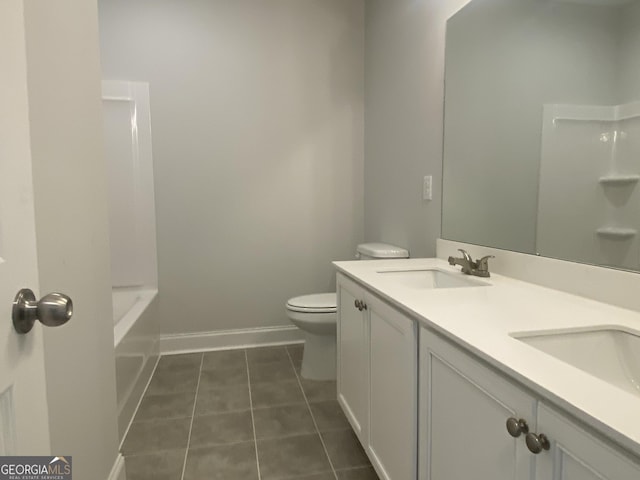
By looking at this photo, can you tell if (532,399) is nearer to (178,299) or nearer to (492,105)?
(492,105)

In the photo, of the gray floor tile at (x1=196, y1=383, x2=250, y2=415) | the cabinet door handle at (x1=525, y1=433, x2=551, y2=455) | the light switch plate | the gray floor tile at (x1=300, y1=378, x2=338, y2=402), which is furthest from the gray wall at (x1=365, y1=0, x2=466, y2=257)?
the cabinet door handle at (x1=525, y1=433, x2=551, y2=455)

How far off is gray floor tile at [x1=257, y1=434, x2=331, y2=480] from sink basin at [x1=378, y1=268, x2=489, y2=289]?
84 centimetres

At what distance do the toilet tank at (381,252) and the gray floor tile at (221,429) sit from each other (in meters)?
1.14

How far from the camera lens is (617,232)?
1055 millimetres

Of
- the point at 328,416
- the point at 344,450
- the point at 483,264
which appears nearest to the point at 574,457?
the point at 483,264

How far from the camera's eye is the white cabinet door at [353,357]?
1448mm

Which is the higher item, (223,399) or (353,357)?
(353,357)

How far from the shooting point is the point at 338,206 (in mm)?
2984

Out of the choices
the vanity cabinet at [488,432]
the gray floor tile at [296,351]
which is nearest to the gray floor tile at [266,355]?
the gray floor tile at [296,351]

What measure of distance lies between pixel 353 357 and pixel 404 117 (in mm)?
1465

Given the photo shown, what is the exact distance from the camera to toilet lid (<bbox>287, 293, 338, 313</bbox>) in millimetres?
2266

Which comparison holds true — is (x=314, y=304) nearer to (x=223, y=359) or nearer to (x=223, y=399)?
(x=223, y=399)

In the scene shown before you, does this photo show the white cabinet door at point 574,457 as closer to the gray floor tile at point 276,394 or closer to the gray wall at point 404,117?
the gray wall at point 404,117

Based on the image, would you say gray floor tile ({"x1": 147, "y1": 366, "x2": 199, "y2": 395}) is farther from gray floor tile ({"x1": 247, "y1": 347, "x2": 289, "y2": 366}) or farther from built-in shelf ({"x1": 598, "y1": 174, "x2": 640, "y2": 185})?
built-in shelf ({"x1": 598, "y1": 174, "x2": 640, "y2": 185})
